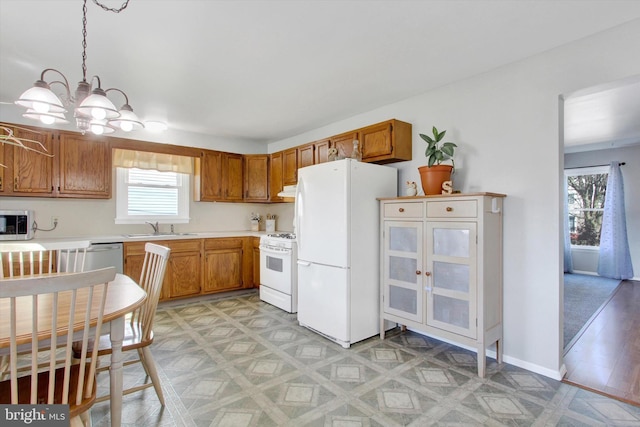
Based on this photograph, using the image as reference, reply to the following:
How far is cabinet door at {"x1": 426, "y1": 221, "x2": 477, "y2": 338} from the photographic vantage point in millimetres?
2407

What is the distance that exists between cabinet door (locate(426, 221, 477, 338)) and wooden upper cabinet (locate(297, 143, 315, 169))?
205 centimetres

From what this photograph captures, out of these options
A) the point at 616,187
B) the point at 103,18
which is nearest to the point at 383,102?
the point at 103,18

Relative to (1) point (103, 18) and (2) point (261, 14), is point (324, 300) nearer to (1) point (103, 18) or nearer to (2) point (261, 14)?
(2) point (261, 14)

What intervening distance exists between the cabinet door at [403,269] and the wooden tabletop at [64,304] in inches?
82.3

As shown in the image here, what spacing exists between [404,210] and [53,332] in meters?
2.50

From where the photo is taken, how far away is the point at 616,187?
5.56m

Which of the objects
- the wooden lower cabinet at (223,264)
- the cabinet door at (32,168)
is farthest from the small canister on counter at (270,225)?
the cabinet door at (32,168)

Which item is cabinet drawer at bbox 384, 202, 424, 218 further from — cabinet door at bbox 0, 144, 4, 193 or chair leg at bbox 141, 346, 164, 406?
cabinet door at bbox 0, 144, 4, 193

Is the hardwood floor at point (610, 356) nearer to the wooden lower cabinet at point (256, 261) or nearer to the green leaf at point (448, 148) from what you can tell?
the green leaf at point (448, 148)

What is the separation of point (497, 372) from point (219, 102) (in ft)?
12.0

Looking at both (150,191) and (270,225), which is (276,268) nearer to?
(270,225)

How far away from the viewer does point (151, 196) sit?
4473 mm

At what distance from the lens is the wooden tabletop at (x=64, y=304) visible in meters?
1.19

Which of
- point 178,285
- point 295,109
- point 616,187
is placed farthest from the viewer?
point 616,187
